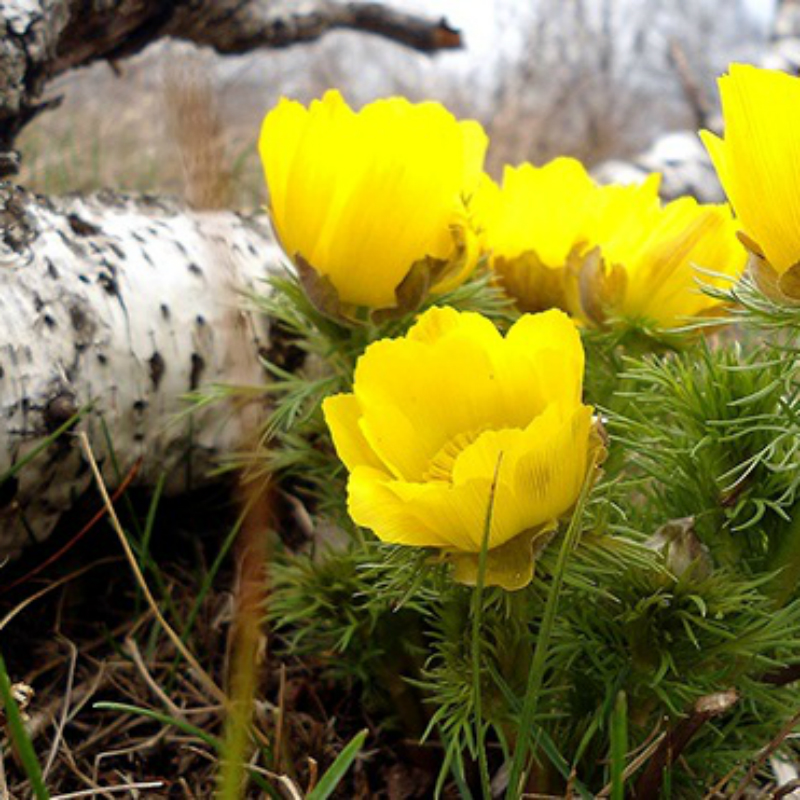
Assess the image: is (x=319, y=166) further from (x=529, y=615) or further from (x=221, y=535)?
(x=221, y=535)

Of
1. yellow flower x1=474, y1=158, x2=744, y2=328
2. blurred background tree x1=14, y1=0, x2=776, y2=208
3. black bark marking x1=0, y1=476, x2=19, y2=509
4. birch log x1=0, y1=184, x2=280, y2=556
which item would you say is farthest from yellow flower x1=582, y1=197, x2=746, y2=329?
blurred background tree x1=14, y1=0, x2=776, y2=208

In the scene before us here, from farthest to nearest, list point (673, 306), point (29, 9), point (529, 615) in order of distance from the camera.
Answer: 1. point (29, 9)
2. point (673, 306)
3. point (529, 615)

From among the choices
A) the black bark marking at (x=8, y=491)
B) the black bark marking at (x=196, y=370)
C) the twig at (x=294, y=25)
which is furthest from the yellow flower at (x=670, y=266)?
the twig at (x=294, y=25)

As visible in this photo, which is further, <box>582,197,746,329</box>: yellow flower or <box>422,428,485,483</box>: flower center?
<box>582,197,746,329</box>: yellow flower

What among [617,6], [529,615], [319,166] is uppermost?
[319,166]

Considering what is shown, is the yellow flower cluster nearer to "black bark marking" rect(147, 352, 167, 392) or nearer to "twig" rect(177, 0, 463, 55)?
"black bark marking" rect(147, 352, 167, 392)

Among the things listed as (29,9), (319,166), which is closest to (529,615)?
(319,166)

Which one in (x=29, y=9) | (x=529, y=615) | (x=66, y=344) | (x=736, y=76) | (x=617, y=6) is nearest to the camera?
(x=736, y=76)
